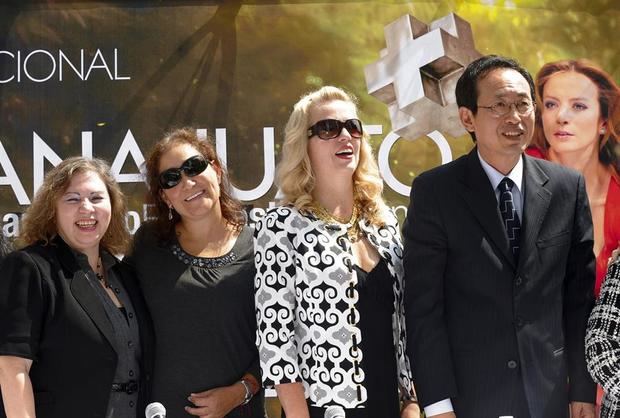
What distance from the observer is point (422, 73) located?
4.34 metres

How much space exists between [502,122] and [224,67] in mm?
1948

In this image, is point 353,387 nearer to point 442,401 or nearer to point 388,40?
point 442,401

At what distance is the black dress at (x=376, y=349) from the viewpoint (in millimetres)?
2906

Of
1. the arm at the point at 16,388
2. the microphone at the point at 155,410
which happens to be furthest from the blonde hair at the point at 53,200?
the microphone at the point at 155,410

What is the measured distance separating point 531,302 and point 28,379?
172cm

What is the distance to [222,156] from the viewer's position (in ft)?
14.2

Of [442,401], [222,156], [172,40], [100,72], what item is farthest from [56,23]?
[442,401]

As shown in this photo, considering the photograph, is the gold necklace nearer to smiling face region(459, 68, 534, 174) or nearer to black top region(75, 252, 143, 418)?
smiling face region(459, 68, 534, 174)

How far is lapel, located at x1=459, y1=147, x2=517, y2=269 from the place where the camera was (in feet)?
8.85

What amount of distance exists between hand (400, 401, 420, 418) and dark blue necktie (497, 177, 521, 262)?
2.32 ft

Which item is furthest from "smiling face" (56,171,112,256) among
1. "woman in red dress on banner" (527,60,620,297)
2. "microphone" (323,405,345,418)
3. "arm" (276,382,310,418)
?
"woman in red dress on banner" (527,60,620,297)

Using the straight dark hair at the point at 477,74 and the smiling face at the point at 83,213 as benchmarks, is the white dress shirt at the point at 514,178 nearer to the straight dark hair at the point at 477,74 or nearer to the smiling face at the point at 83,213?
the straight dark hair at the point at 477,74

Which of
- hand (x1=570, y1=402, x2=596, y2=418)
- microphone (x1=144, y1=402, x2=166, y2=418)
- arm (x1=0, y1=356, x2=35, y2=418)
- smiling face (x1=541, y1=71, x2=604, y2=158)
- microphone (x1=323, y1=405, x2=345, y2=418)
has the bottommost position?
hand (x1=570, y1=402, x2=596, y2=418)

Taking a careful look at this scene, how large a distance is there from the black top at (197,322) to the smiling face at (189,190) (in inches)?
6.5
